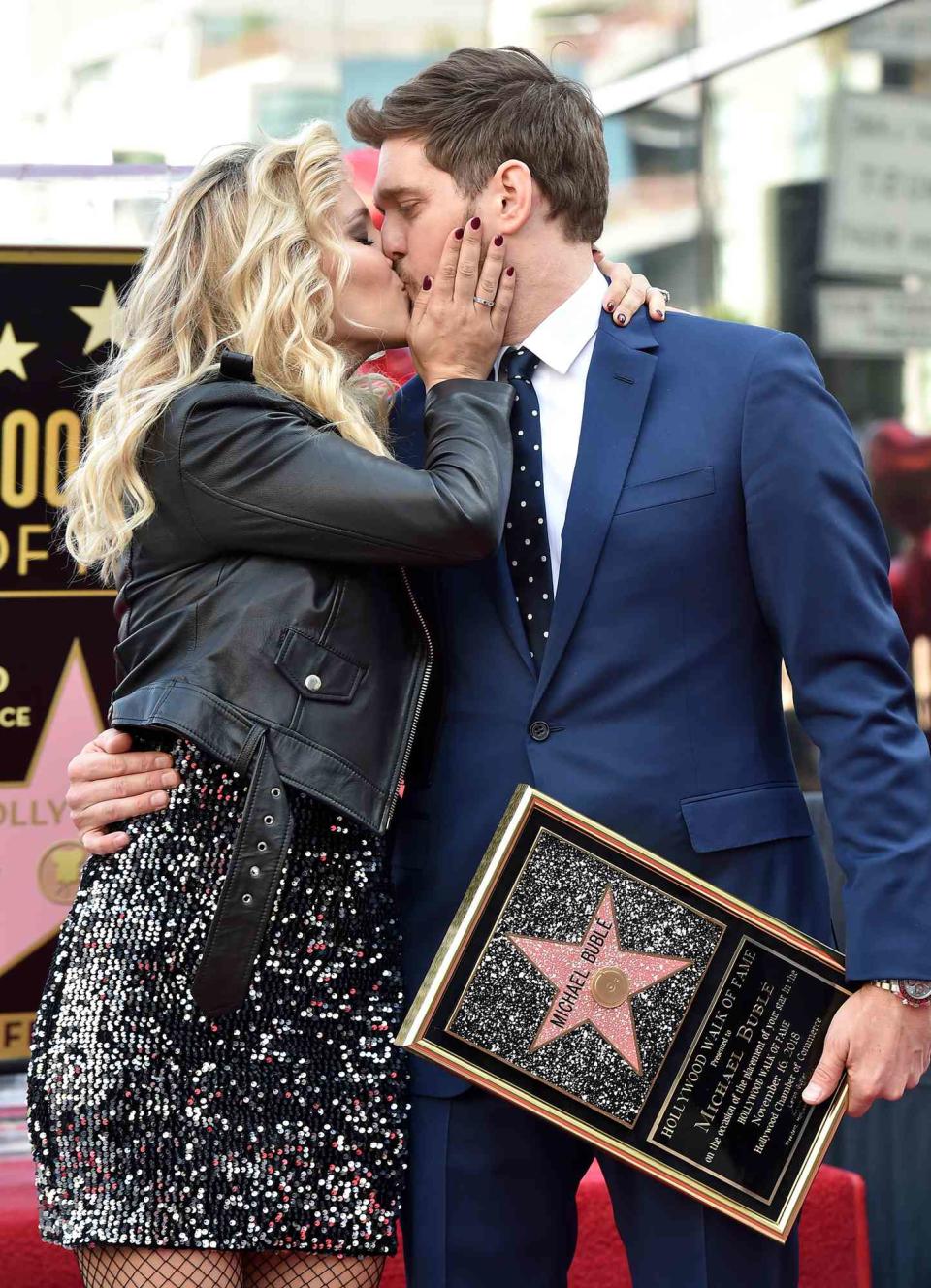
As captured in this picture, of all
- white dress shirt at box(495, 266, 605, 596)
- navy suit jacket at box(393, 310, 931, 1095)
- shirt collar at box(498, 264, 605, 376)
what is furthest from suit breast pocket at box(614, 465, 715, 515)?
shirt collar at box(498, 264, 605, 376)

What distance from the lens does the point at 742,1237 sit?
6.70ft

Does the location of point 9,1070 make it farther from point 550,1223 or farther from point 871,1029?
point 871,1029

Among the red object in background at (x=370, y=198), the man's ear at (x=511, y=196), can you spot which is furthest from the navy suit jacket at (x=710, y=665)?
the red object in background at (x=370, y=198)

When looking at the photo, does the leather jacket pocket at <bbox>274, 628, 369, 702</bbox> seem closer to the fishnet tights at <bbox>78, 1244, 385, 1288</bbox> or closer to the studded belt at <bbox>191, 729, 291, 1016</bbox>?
the studded belt at <bbox>191, 729, 291, 1016</bbox>

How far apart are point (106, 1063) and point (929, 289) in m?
5.76

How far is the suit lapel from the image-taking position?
2088 mm

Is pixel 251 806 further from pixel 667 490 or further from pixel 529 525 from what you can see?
pixel 667 490

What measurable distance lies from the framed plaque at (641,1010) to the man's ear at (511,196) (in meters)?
0.79

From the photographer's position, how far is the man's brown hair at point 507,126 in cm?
225

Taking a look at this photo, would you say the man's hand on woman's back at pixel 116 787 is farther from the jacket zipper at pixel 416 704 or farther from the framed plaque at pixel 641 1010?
the framed plaque at pixel 641 1010

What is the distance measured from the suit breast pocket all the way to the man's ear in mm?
410

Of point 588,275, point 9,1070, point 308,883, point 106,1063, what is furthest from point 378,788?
point 9,1070

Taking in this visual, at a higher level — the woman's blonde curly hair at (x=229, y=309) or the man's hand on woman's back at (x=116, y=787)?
the woman's blonde curly hair at (x=229, y=309)

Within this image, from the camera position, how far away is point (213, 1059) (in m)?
2.02
